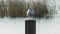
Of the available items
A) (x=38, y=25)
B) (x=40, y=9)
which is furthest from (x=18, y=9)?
(x=38, y=25)

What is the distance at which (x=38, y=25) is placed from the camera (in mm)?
4238

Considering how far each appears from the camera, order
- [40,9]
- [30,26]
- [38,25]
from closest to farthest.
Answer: [30,26]
[38,25]
[40,9]

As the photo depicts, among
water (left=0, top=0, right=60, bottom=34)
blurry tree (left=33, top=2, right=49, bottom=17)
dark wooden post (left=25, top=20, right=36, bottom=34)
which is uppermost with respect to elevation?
blurry tree (left=33, top=2, right=49, bottom=17)

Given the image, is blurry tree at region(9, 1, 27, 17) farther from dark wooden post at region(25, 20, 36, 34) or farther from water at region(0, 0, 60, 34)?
dark wooden post at region(25, 20, 36, 34)

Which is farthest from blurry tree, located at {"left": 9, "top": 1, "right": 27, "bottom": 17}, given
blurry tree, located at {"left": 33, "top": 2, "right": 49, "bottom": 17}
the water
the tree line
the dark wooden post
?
the dark wooden post

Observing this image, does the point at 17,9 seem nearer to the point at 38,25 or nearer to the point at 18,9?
the point at 18,9

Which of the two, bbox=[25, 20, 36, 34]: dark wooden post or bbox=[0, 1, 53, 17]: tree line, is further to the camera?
bbox=[0, 1, 53, 17]: tree line

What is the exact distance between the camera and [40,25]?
4.30 meters

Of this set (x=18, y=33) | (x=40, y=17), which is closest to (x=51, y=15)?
(x=40, y=17)

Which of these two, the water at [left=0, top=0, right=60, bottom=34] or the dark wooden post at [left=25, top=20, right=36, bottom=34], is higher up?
the dark wooden post at [left=25, top=20, right=36, bottom=34]

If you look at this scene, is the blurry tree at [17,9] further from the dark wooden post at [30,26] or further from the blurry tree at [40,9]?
the dark wooden post at [30,26]

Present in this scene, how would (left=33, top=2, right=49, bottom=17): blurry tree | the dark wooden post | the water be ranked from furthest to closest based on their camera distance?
(left=33, top=2, right=49, bottom=17): blurry tree < the water < the dark wooden post

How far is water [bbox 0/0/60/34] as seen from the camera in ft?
13.6

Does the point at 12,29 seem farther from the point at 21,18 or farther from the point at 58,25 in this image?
the point at 58,25
